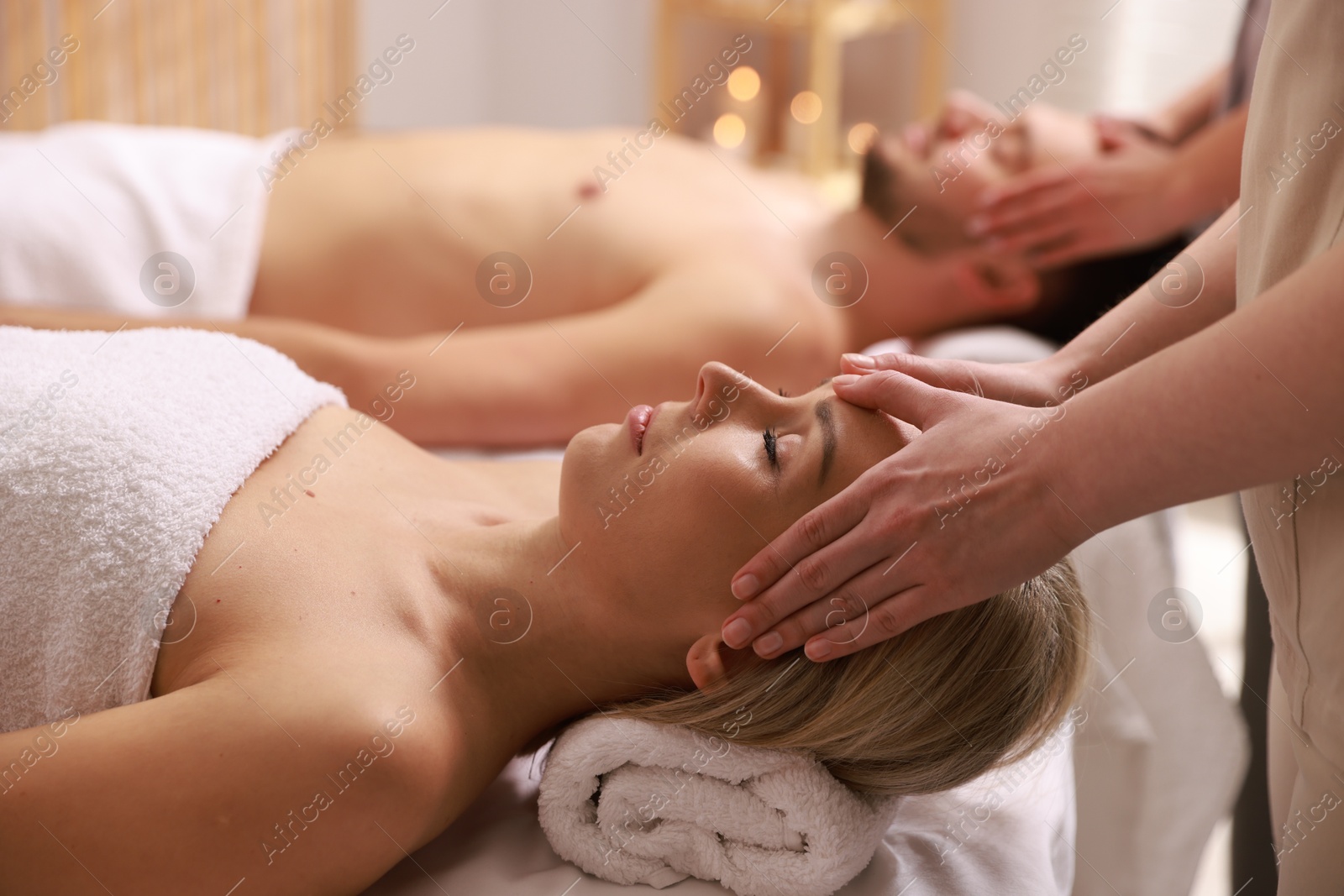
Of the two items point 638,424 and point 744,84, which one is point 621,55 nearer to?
point 744,84

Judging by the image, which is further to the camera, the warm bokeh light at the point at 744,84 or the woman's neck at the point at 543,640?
the warm bokeh light at the point at 744,84

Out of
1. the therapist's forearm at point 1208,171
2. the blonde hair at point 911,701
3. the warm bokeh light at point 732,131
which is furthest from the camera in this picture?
the warm bokeh light at point 732,131

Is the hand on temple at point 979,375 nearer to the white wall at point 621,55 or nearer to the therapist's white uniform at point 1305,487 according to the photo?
the therapist's white uniform at point 1305,487

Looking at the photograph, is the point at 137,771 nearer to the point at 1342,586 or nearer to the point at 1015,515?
the point at 1015,515

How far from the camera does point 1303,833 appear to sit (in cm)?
83

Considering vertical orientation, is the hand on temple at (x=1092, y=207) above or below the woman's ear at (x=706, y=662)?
above

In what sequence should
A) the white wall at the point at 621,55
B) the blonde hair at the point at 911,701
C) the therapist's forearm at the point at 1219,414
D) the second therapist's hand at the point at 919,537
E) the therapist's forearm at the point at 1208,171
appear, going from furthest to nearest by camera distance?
the white wall at the point at 621,55 → the therapist's forearm at the point at 1208,171 → the blonde hair at the point at 911,701 → the second therapist's hand at the point at 919,537 → the therapist's forearm at the point at 1219,414

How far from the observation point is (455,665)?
95 cm

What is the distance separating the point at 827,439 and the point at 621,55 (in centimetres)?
306

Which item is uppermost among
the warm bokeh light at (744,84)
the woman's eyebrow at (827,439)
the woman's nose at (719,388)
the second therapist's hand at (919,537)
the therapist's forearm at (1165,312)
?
the warm bokeh light at (744,84)

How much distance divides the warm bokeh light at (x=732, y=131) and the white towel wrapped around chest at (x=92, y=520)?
258 centimetres

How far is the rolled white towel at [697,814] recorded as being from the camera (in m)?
0.89

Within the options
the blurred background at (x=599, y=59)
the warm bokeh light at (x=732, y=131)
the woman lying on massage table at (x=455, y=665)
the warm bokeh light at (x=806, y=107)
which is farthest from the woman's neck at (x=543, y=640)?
the warm bokeh light at (x=732, y=131)

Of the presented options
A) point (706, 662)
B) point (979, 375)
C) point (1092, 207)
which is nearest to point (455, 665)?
point (706, 662)
